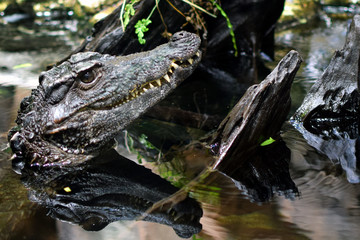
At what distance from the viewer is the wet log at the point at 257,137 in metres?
3.53

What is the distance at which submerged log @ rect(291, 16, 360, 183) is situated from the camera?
163 inches

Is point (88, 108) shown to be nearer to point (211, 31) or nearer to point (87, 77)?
point (87, 77)

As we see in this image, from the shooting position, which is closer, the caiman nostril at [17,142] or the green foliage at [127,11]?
the caiman nostril at [17,142]

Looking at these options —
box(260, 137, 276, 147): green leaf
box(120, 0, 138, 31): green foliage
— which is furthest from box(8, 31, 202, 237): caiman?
box(260, 137, 276, 147): green leaf

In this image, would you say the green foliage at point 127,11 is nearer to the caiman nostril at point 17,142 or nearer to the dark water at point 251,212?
the dark water at point 251,212

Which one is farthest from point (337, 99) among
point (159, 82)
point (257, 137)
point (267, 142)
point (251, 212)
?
point (251, 212)

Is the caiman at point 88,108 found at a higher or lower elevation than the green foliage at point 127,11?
lower

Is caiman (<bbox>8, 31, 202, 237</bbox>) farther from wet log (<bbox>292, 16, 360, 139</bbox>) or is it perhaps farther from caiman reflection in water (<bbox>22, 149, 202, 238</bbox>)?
wet log (<bbox>292, 16, 360, 139</bbox>)

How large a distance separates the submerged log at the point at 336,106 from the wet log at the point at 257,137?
56cm

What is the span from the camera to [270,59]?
6.54 m

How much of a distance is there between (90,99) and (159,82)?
67cm

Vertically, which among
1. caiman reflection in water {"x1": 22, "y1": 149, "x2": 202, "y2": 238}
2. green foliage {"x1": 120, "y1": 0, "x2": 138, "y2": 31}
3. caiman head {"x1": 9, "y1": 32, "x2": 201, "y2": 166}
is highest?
green foliage {"x1": 120, "y1": 0, "x2": 138, "y2": 31}

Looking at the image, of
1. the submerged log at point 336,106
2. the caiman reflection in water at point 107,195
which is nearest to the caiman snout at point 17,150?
the caiman reflection in water at point 107,195

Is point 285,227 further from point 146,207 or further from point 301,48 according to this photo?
point 301,48
